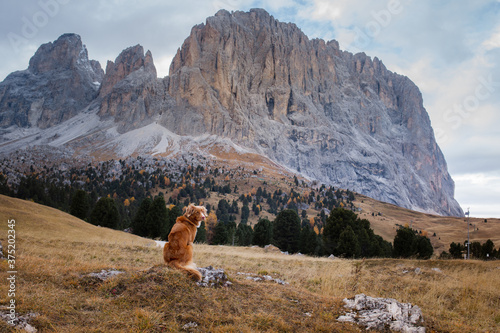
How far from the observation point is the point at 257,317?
6.68m

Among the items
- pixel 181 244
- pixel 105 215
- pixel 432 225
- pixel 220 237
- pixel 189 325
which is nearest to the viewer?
pixel 189 325

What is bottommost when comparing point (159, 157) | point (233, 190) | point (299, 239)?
point (299, 239)

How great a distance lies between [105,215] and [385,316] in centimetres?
5237

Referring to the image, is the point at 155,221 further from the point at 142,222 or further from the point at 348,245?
the point at 348,245

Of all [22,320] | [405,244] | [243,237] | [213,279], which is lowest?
[243,237]

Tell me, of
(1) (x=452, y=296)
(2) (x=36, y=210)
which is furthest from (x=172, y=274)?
(2) (x=36, y=210)

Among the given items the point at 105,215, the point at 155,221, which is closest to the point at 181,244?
the point at 155,221

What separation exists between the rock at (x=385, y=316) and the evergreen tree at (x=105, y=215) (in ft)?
169

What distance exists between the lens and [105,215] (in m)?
50.8

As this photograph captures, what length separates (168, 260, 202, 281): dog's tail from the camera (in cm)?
822

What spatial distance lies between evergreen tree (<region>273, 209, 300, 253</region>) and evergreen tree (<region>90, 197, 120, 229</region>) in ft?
92.8

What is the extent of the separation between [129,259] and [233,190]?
126 m

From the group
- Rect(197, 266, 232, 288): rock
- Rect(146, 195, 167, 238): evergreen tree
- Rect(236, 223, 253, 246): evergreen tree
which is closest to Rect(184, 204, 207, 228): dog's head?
Rect(197, 266, 232, 288): rock

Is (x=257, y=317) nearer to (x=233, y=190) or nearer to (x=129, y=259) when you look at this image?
(x=129, y=259)
